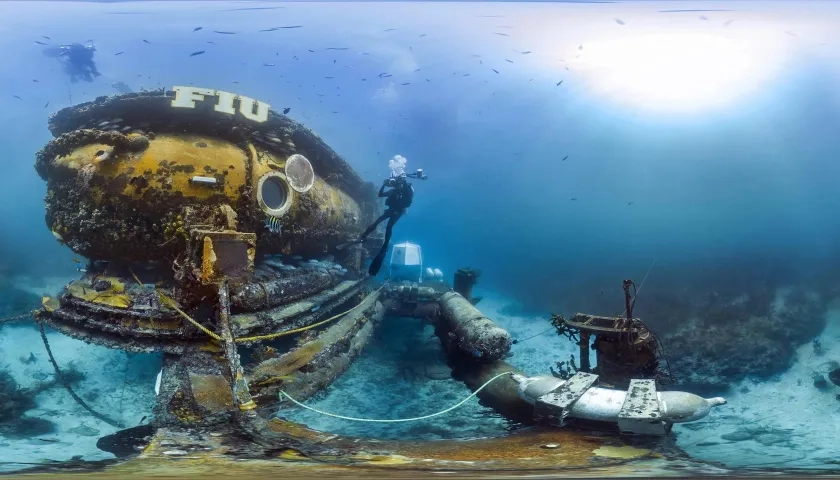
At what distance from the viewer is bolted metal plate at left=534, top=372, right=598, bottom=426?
232 inches

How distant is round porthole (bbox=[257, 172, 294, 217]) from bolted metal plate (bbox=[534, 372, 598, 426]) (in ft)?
24.6

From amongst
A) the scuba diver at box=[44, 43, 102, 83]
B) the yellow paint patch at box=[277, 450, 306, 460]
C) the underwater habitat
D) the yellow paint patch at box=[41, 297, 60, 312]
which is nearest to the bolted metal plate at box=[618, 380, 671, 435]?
the underwater habitat

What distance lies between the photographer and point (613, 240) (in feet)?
116

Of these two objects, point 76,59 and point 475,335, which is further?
point 475,335

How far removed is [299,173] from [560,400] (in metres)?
8.22

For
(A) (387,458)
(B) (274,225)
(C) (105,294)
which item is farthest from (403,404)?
(C) (105,294)

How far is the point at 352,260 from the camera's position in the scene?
1423 cm

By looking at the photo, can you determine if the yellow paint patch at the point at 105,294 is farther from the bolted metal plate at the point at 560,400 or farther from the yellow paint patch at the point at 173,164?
the bolted metal plate at the point at 560,400

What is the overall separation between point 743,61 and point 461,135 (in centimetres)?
866

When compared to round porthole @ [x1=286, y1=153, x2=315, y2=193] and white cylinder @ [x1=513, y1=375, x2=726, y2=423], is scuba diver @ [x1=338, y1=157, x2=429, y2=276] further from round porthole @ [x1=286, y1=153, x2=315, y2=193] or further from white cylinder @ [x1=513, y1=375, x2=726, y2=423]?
white cylinder @ [x1=513, y1=375, x2=726, y2=423]

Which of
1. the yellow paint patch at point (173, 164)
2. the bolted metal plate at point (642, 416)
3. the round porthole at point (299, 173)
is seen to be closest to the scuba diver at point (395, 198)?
the round porthole at point (299, 173)

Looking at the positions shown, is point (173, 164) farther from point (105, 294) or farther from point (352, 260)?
point (352, 260)

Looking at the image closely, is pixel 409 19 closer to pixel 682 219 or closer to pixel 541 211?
pixel 682 219

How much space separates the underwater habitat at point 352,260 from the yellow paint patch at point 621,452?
63 mm
